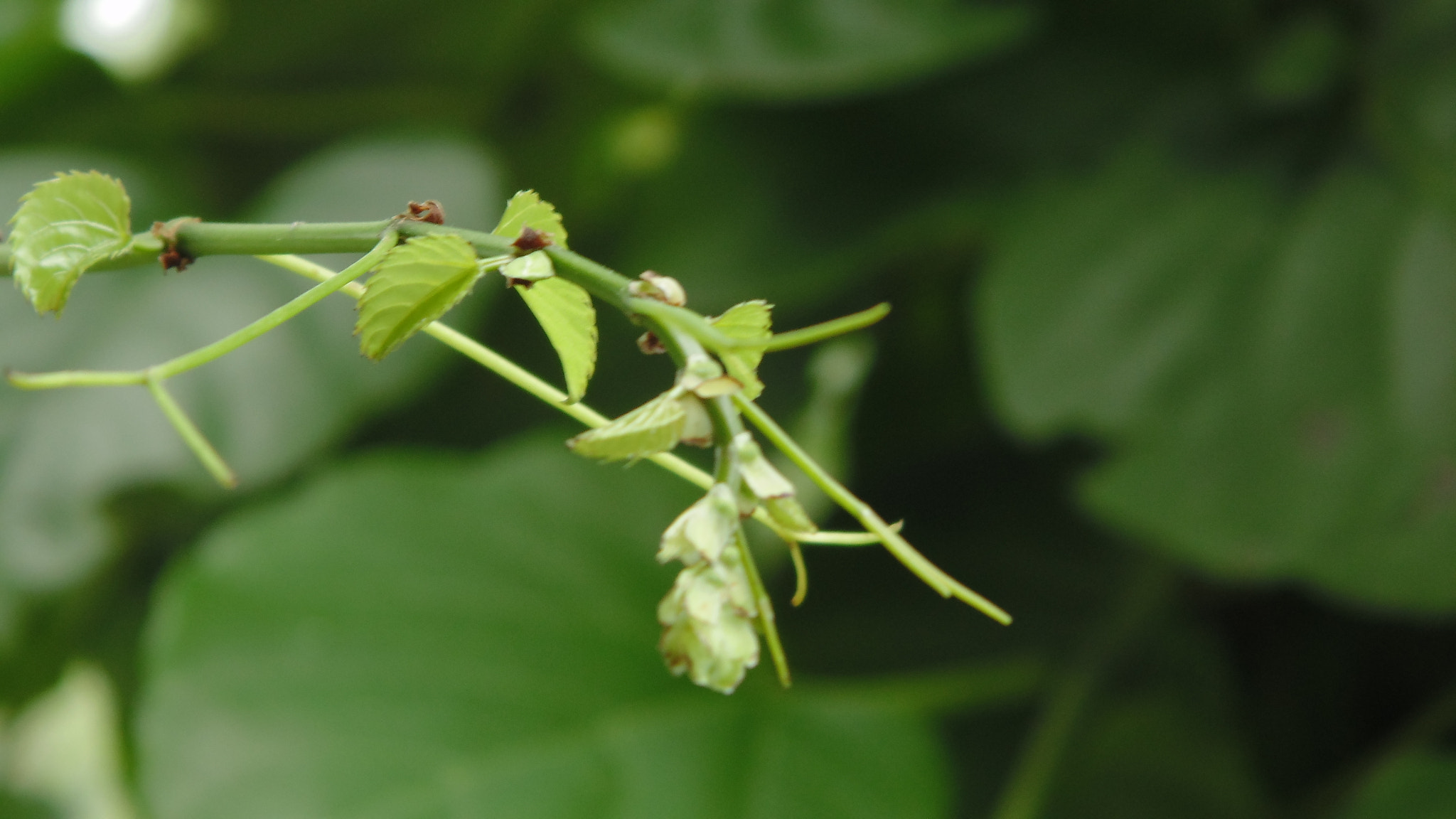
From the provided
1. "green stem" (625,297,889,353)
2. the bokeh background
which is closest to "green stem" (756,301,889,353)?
"green stem" (625,297,889,353)

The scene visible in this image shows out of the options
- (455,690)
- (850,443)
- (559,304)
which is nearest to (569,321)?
(559,304)

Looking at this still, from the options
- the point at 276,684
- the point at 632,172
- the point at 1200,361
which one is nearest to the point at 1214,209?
the point at 1200,361

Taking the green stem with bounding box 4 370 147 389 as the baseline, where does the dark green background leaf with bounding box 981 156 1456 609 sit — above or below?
below

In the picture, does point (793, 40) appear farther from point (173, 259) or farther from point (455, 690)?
point (173, 259)

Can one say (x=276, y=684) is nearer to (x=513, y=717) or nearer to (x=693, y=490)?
(x=513, y=717)

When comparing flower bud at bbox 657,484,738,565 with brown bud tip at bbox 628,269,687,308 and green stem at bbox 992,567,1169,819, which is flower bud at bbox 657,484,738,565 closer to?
brown bud tip at bbox 628,269,687,308

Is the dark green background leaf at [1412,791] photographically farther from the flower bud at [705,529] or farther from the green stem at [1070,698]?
the flower bud at [705,529]

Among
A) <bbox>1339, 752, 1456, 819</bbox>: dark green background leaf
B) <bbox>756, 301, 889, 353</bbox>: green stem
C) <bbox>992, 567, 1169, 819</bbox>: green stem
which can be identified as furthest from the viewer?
<bbox>992, 567, 1169, 819</bbox>: green stem
